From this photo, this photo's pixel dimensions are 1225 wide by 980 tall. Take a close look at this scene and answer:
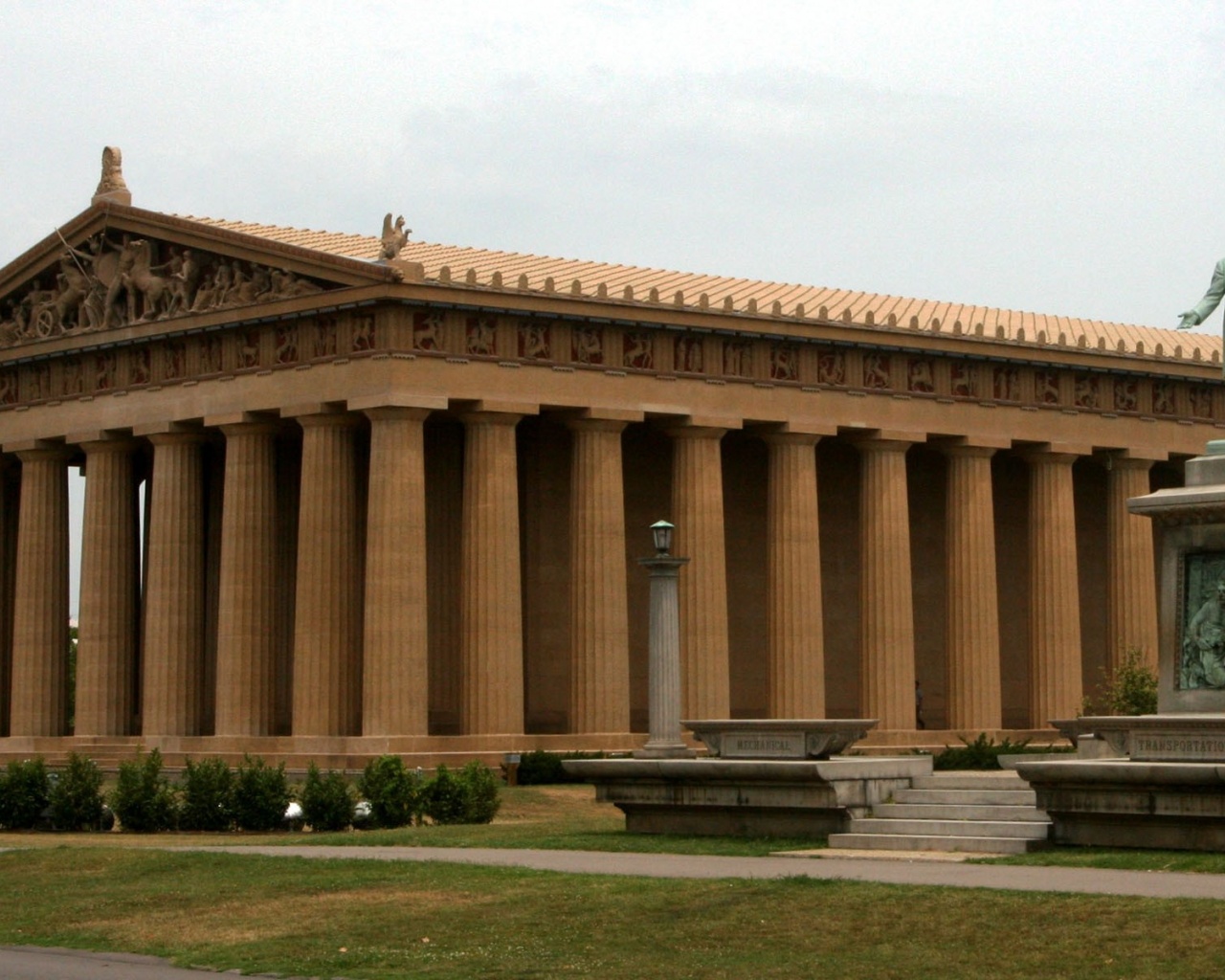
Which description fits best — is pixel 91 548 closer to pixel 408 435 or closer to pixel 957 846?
pixel 408 435

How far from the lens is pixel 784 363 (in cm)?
7006

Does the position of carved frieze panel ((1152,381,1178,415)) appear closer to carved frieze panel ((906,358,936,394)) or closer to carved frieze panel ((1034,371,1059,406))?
carved frieze panel ((1034,371,1059,406))

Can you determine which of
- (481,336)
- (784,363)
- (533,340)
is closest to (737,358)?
(784,363)

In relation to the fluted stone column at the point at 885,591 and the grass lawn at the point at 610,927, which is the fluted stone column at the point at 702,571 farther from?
the grass lawn at the point at 610,927

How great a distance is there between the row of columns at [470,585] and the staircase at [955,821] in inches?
1048

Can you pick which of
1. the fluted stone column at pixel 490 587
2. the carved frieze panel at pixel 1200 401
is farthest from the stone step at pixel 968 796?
the carved frieze panel at pixel 1200 401

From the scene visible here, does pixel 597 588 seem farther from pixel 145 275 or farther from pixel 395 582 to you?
pixel 145 275

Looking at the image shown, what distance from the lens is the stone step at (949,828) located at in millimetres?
34625

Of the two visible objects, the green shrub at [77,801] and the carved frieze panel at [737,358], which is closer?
the green shrub at [77,801]

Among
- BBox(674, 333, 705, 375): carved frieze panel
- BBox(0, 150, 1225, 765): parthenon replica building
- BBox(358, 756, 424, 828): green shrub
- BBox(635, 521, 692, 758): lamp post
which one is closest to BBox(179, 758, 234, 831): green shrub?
BBox(358, 756, 424, 828): green shrub

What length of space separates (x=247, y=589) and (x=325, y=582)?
141 inches

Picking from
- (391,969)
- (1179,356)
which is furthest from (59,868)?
(1179,356)

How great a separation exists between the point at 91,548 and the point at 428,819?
24037 mm

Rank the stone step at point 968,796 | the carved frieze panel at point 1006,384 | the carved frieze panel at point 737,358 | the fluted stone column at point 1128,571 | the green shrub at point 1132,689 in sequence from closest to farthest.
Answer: the stone step at point 968,796 → the green shrub at point 1132,689 → the carved frieze panel at point 737,358 → the carved frieze panel at point 1006,384 → the fluted stone column at point 1128,571
